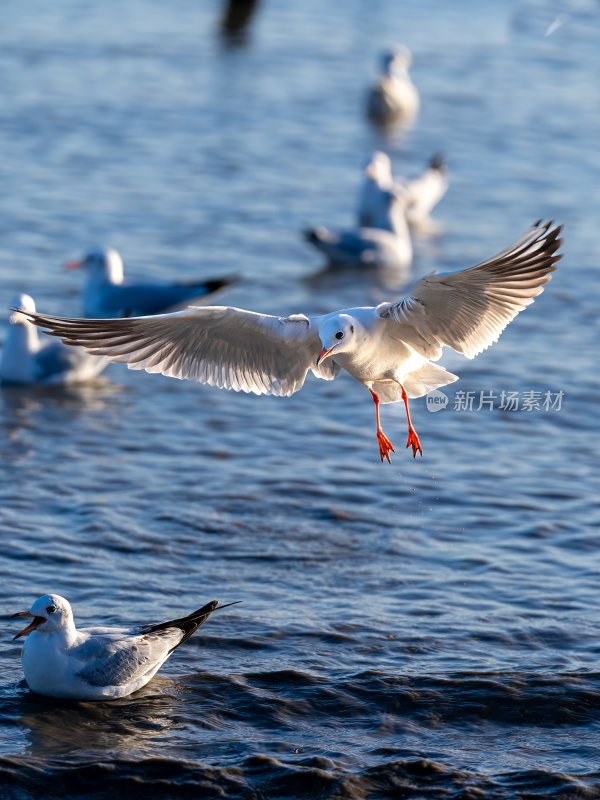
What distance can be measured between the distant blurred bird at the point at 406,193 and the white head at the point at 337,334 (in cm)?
939

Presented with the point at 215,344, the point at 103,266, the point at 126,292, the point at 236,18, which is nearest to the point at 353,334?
the point at 215,344

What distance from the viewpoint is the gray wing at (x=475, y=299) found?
24.8 ft

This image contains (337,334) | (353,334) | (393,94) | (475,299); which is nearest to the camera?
(337,334)

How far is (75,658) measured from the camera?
25.0 feet

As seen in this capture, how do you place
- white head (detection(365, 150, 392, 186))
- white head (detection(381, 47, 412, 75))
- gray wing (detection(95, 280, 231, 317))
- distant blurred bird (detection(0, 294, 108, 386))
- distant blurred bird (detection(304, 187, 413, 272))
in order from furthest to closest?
white head (detection(381, 47, 412, 75)) → white head (detection(365, 150, 392, 186)) → distant blurred bird (detection(304, 187, 413, 272)) → gray wing (detection(95, 280, 231, 317)) → distant blurred bird (detection(0, 294, 108, 386))

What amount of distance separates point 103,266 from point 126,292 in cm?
40

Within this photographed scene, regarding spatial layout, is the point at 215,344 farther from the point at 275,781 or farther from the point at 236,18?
the point at 236,18

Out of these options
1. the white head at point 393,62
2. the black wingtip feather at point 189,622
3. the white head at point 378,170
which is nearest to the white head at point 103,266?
the white head at point 378,170

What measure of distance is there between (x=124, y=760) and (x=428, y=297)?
274 centimetres

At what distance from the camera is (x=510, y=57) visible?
83.7 feet

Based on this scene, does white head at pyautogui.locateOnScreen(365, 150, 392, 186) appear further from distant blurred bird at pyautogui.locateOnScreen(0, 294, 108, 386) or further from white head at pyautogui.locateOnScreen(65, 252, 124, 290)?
distant blurred bird at pyautogui.locateOnScreen(0, 294, 108, 386)

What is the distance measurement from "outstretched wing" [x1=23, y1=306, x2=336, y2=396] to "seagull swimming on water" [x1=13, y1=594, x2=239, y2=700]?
142 cm

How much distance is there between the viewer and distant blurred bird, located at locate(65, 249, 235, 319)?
523 inches

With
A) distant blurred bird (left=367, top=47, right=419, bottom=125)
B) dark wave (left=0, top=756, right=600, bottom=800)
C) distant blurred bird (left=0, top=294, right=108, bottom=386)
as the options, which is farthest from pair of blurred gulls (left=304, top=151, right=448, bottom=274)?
dark wave (left=0, top=756, right=600, bottom=800)
